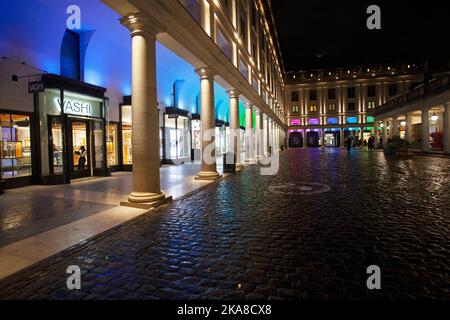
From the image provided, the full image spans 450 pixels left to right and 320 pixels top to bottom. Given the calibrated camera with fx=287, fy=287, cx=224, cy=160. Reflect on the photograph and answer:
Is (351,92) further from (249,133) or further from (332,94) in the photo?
(249,133)

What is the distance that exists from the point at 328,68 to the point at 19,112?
88229 mm

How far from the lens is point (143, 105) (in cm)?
713

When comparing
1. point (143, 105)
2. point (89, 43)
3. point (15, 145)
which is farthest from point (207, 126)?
point (15, 145)

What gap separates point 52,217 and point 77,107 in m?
7.91

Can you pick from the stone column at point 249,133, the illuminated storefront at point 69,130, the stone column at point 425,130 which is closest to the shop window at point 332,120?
the stone column at point 425,130

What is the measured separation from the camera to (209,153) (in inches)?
475

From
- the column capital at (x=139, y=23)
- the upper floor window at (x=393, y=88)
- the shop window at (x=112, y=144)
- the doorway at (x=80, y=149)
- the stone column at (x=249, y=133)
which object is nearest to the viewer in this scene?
the column capital at (x=139, y=23)

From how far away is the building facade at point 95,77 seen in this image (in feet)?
23.9

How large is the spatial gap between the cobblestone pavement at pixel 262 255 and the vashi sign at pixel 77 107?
7944mm

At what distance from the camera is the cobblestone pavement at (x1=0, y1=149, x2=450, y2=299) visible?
307cm

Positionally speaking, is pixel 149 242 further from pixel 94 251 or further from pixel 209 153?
pixel 209 153

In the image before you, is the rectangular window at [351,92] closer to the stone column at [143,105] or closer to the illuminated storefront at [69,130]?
the illuminated storefront at [69,130]
